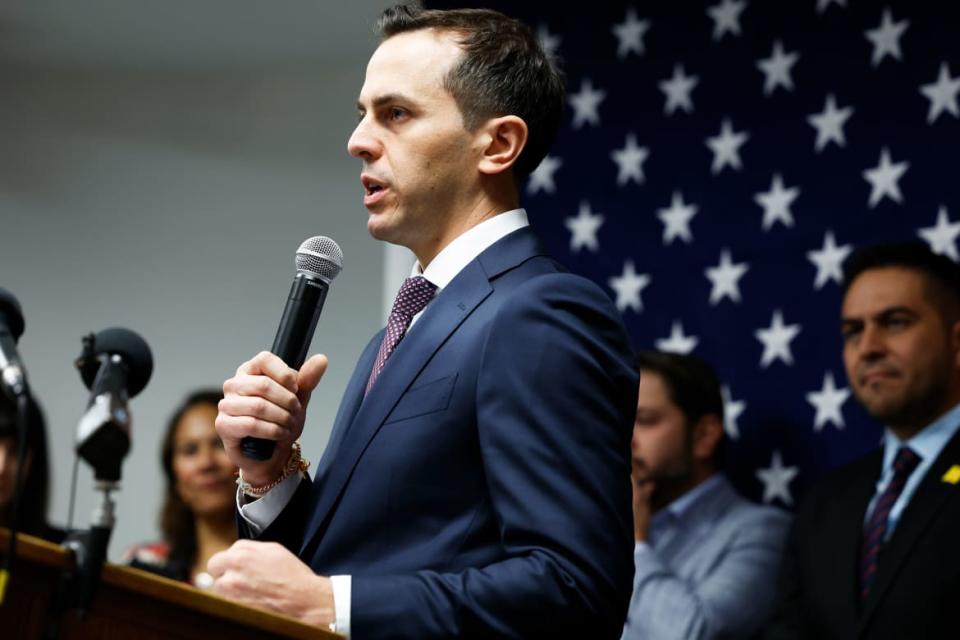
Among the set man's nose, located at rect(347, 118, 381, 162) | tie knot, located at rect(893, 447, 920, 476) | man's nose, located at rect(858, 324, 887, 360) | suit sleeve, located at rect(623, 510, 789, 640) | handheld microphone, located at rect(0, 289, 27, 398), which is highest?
man's nose, located at rect(858, 324, 887, 360)

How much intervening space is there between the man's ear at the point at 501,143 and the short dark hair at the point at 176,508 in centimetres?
265

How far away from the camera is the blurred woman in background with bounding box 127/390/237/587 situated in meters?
4.29

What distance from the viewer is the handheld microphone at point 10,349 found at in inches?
54.7

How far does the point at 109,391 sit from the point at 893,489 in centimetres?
305

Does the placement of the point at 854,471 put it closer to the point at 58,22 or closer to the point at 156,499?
the point at 156,499

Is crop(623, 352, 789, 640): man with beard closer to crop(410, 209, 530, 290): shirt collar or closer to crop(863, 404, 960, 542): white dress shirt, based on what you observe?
crop(863, 404, 960, 542): white dress shirt

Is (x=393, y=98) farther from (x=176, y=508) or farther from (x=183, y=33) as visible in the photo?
(x=183, y=33)

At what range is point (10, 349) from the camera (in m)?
1.46

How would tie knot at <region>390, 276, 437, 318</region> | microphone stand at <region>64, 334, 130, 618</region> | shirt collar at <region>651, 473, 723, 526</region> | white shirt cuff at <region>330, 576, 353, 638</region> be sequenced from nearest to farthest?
microphone stand at <region>64, 334, 130, 618</region> < white shirt cuff at <region>330, 576, 353, 638</region> < tie knot at <region>390, 276, 437, 318</region> < shirt collar at <region>651, 473, 723, 526</region>

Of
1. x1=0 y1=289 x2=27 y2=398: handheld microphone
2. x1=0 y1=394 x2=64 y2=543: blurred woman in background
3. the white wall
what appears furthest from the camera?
the white wall

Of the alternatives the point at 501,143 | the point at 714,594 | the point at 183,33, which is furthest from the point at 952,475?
the point at 183,33

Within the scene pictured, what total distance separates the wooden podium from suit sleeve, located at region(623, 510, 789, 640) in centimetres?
267

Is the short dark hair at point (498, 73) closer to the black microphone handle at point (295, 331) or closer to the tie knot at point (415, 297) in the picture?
the tie knot at point (415, 297)

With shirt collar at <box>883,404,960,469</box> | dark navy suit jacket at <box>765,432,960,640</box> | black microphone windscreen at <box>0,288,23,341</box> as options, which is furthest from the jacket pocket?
shirt collar at <box>883,404,960,469</box>
